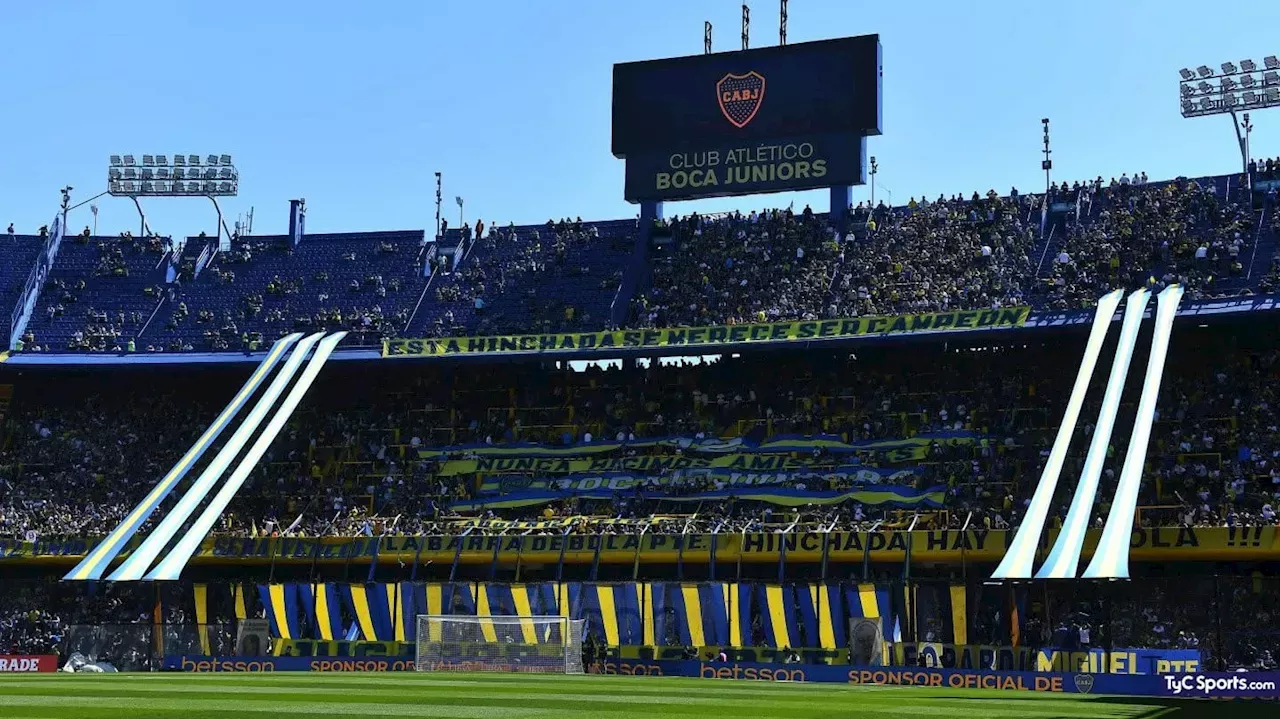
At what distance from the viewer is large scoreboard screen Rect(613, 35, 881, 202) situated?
5803 cm

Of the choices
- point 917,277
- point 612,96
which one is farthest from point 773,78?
point 917,277

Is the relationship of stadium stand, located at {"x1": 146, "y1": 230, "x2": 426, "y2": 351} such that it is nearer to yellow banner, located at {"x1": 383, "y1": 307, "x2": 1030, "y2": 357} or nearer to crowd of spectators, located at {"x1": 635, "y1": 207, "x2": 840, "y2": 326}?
yellow banner, located at {"x1": 383, "y1": 307, "x2": 1030, "y2": 357}

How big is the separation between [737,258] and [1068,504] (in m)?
18.6

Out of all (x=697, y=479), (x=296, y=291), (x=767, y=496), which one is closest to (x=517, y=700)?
(x=767, y=496)

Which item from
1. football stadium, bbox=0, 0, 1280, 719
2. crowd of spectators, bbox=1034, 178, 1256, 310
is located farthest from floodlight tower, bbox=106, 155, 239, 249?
crowd of spectators, bbox=1034, 178, 1256, 310

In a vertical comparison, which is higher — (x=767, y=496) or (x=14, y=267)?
(x=14, y=267)

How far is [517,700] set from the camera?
83.8 feet

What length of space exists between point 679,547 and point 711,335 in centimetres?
884

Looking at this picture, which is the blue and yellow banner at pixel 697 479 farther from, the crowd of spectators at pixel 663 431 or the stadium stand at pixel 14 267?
the stadium stand at pixel 14 267

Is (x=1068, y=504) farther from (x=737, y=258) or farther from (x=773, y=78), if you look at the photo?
(x=773, y=78)

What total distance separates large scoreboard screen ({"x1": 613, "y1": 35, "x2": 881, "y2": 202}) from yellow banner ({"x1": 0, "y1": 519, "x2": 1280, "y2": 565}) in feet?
57.1

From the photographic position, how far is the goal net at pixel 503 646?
38000 millimetres

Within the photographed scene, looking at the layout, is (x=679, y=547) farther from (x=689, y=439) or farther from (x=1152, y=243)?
(x=1152, y=243)

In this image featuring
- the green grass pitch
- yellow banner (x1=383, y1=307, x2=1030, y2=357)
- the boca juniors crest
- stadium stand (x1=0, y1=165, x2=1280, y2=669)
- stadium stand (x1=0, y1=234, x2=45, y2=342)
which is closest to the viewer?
the green grass pitch
